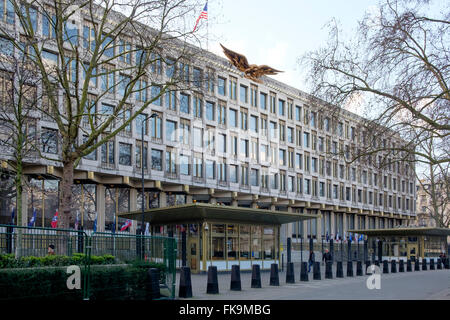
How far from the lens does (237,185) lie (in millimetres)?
56938

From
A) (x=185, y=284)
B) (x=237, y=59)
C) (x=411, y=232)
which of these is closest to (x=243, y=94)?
(x=237, y=59)

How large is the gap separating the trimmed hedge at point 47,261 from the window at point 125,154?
105ft

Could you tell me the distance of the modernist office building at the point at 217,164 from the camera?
140 feet

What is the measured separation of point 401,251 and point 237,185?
17387mm

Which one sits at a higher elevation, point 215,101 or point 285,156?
point 215,101

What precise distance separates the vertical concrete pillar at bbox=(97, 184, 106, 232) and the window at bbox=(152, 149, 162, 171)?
15.9 ft

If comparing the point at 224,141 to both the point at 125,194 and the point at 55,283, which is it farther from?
the point at 55,283

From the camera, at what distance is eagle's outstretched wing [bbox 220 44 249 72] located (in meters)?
57.6

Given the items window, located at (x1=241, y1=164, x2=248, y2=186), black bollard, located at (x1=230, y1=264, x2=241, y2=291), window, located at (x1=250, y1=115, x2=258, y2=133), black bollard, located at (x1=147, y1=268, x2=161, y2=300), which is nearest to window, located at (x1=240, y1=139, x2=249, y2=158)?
window, located at (x1=241, y1=164, x2=248, y2=186)

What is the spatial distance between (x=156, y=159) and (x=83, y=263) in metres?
35.8

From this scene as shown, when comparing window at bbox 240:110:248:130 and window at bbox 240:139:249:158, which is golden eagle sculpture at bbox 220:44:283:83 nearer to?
window at bbox 240:110:248:130

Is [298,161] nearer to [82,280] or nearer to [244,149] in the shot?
[244,149]

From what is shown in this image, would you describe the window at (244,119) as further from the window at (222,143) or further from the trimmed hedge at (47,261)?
the trimmed hedge at (47,261)
